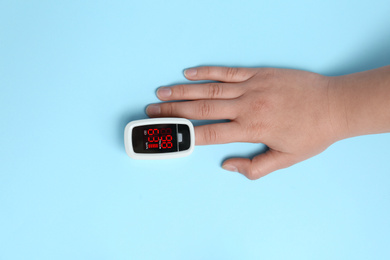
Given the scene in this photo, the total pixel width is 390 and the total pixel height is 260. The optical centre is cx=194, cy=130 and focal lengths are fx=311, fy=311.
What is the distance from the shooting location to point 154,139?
1.26 meters

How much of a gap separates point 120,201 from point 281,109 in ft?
2.71

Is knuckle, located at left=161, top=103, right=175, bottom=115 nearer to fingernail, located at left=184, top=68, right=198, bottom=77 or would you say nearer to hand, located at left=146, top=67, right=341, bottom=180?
hand, located at left=146, top=67, right=341, bottom=180

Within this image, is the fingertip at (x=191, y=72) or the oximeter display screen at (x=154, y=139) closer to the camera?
the oximeter display screen at (x=154, y=139)

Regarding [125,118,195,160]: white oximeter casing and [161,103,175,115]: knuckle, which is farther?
[161,103,175,115]: knuckle

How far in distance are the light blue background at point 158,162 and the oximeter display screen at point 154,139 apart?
0.17 m

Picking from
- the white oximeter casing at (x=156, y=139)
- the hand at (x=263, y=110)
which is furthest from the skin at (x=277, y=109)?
the white oximeter casing at (x=156, y=139)

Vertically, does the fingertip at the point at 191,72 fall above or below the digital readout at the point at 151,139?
above

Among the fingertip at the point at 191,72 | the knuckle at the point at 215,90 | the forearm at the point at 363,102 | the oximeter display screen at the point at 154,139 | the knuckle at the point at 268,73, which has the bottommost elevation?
the oximeter display screen at the point at 154,139

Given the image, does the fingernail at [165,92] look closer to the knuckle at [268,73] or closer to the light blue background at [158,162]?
the light blue background at [158,162]

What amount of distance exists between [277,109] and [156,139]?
538 millimetres

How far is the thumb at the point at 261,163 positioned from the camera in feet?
4.55

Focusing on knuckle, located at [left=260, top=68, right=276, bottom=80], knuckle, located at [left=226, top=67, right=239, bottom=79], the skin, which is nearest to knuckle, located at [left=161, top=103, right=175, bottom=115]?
the skin

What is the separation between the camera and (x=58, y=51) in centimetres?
139

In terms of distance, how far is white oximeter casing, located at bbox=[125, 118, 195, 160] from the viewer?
4.13 ft
